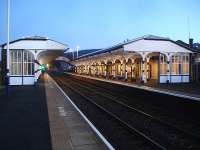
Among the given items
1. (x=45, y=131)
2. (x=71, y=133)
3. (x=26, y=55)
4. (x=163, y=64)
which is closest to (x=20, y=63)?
(x=26, y=55)

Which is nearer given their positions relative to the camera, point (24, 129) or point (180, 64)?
point (24, 129)

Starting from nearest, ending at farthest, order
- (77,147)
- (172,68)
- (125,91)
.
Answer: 1. (77,147)
2. (125,91)
3. (172,68)

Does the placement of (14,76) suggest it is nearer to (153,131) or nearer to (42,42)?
(42,42)

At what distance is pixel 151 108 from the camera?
60.7ft

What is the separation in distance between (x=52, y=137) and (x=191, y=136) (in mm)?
4269

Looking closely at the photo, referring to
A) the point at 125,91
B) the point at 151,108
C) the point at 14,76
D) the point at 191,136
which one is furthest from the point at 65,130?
the point at 14,76

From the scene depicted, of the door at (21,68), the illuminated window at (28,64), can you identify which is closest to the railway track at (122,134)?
the door at (21,68)

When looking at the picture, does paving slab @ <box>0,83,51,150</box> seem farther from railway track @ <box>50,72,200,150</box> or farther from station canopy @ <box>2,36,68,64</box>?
station canopy @ <box>2,36,68,64</box>

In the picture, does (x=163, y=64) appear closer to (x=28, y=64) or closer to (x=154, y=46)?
(x=154, y=46)

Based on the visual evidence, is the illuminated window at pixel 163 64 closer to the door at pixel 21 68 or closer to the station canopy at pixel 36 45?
the station canopy at pixel 36 45

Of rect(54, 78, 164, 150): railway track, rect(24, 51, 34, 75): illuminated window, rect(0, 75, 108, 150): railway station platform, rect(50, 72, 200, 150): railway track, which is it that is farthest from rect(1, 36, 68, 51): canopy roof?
rect(50, 72, 200, 150): railway track

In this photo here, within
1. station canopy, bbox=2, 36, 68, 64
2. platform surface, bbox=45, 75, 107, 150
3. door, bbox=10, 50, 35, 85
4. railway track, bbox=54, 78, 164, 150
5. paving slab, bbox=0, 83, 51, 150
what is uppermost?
station canopy, bbox=2, 36, 68, 64

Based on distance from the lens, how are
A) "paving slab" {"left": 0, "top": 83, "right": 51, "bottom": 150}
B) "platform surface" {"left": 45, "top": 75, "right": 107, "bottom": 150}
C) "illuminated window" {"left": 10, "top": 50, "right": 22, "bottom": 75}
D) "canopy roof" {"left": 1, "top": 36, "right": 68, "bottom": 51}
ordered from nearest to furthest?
"paving slab" {"left": 0, "top": 83, "right": 51, "bottom": 150} < "platform surface" {"left": 45, "top": 75, "right": 107, "bottom": 150} < "canopy roof" {"left": 1, "top": 36, "right": 68, "bottom": 51} < "illuminated window" {"left": 10, "top": 50, "right": 22, "bottom": 75}

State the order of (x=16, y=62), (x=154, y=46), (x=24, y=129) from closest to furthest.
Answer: (x=24, y=129), (x=16, y=62), (x=154, y=46)
